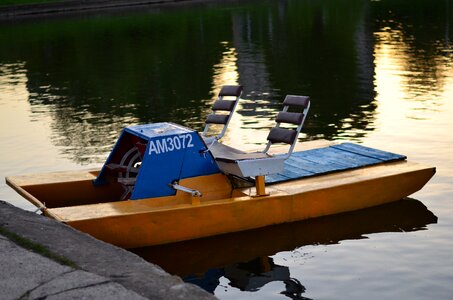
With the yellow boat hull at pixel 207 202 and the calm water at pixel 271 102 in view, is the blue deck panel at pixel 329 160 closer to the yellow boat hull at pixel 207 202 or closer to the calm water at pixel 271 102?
the yellow boat hull at pixel 207 202

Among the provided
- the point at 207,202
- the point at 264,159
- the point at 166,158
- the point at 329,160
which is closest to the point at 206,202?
the point at 207,202

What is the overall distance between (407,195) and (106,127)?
27.0ft

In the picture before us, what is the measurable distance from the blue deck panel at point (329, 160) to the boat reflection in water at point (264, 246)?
0.61 metres

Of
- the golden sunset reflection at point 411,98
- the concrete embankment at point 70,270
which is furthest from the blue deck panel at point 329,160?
the concrete embankment at point 70,270

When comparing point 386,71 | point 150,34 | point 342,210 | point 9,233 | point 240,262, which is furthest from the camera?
point 150,34

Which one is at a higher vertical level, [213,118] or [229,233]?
[213,118]

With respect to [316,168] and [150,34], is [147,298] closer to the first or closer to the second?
[316,168]

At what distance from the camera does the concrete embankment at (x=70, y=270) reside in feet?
26.6

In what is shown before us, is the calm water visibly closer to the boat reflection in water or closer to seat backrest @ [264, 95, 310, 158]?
the boat reflection in water

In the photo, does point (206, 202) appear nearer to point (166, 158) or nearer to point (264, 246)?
point (166, 158)

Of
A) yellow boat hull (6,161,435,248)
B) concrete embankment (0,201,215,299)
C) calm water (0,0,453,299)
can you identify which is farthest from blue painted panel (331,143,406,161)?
concrete embankment (0,201,215,299)

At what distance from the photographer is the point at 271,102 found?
22.8 metres

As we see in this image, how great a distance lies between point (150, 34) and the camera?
42688mm

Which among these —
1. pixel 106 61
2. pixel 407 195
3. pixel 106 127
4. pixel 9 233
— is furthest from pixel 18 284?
pixel 106 61
